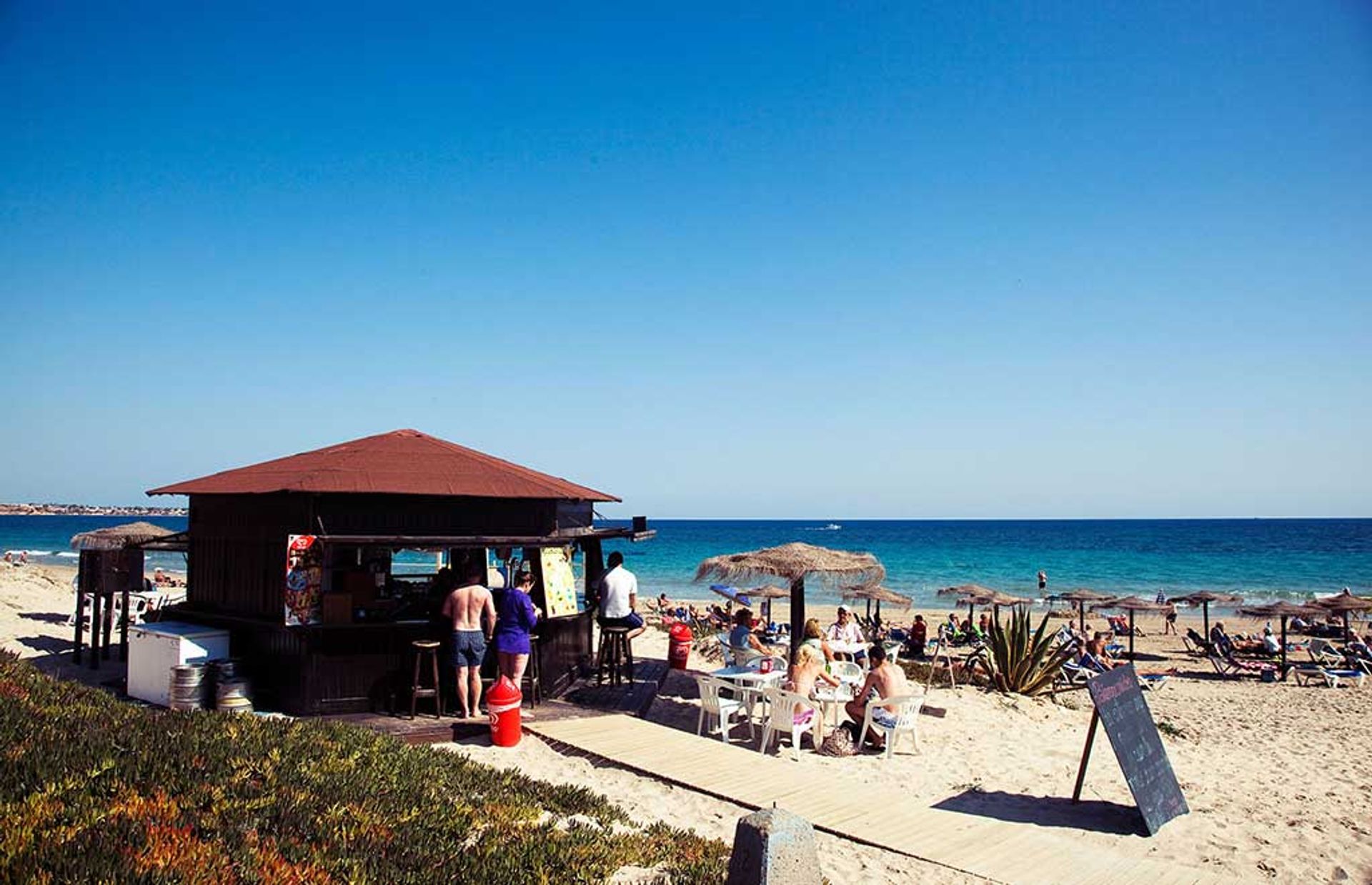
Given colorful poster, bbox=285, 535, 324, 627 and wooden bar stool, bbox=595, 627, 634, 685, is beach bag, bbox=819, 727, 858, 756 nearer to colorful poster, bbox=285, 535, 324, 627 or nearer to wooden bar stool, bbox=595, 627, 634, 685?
wooden bar stool, bbox=595, 627, 634, 685

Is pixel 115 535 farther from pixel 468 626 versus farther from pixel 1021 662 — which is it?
pixel 1021 662

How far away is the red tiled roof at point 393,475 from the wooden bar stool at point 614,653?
170 cm

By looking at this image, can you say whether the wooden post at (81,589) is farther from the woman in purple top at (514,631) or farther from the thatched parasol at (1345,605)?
the thatched parasol at (1345,605)

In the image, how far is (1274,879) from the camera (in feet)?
20.9

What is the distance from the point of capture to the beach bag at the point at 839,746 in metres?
9.44

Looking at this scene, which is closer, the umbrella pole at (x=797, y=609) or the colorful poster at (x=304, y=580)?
the colorful poster at (x=304, y=580)

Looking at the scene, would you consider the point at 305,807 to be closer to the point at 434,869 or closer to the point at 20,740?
the point at 434,869

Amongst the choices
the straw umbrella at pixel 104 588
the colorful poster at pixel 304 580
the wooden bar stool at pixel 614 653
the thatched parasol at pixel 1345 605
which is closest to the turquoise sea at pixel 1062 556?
the wooden bar stool at pixel 614 653

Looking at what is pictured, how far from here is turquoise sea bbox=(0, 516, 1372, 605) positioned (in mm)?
48688

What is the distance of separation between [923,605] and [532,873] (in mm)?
37665

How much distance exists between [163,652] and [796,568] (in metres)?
7.80

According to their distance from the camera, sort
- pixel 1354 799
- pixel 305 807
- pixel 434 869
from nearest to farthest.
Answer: pixel 434 869 < pixel 305 807 < pixel 1354 799

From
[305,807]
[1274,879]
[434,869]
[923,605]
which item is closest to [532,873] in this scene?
[434,869]

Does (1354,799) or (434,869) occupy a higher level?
(434,869)
